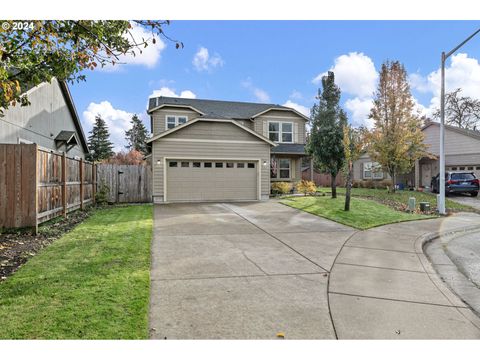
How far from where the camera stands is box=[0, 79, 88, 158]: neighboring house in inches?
408

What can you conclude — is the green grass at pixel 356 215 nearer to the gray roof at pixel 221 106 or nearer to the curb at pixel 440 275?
the curb at pixel 440 275

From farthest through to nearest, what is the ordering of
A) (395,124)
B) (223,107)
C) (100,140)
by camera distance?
(100,140) → (223,107) → (395,124)

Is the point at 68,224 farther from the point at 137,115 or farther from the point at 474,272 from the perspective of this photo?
the point at 137,115

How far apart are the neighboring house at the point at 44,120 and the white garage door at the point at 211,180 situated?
546cm

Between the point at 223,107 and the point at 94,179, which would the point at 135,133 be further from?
the point at 94,179

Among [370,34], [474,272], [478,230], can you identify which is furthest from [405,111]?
[474,272]

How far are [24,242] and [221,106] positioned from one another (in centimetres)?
1860

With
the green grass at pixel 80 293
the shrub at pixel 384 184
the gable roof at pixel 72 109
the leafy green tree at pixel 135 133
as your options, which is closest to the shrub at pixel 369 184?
the shrub at pixel 384 184

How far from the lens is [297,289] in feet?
13.8

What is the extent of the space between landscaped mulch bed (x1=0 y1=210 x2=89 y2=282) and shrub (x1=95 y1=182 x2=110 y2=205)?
554cm

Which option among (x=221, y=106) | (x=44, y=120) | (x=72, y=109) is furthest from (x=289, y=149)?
(x=44, y=120)

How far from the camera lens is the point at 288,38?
283 inches

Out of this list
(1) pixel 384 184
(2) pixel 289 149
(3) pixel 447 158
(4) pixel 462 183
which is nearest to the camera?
(4) pixel 462 183

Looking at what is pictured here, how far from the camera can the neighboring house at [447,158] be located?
73.5ft
